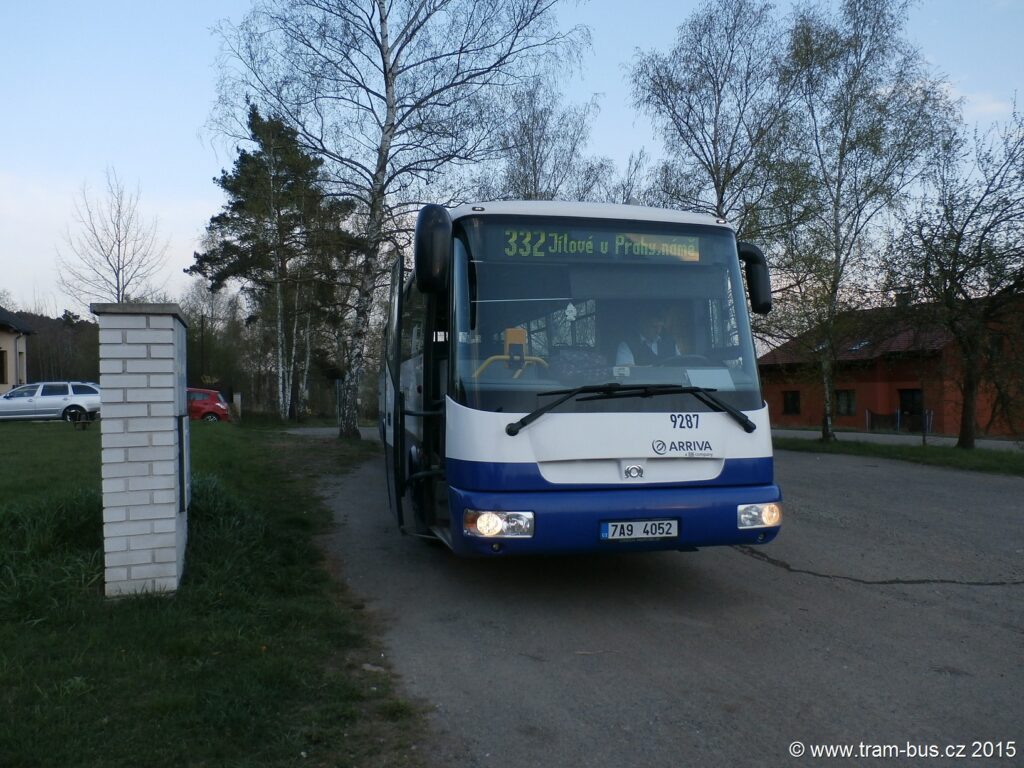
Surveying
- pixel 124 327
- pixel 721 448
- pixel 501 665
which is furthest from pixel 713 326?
pixel 124 327

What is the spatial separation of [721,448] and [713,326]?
0.92 meters

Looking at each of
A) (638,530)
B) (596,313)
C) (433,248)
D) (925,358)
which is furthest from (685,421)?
(925,358)

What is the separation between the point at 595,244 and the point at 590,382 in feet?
3.55

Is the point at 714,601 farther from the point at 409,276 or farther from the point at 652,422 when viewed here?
the point at 409,276

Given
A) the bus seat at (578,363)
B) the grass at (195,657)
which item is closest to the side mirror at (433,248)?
the bus seat at (578,363)

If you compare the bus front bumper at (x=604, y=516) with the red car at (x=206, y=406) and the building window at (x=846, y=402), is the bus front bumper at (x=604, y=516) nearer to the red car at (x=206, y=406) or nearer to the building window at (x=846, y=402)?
the red car at (x=206, y=406)

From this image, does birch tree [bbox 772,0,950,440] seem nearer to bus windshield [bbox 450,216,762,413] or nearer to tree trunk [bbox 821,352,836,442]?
tree trunk [bbox 821,352,836,442]

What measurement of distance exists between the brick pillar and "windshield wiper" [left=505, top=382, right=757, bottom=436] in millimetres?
2321

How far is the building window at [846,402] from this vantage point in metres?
46.6

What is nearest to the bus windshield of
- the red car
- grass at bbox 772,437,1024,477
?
grass at bbox 772,437,1024,477

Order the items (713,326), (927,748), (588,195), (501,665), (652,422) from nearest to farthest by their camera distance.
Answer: (927,748), (501,665), (652,422), (713,326), (588,195)

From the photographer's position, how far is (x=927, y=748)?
12.0 feet

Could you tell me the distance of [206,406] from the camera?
107ft

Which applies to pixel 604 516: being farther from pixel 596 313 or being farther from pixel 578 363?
pixel 596 313
